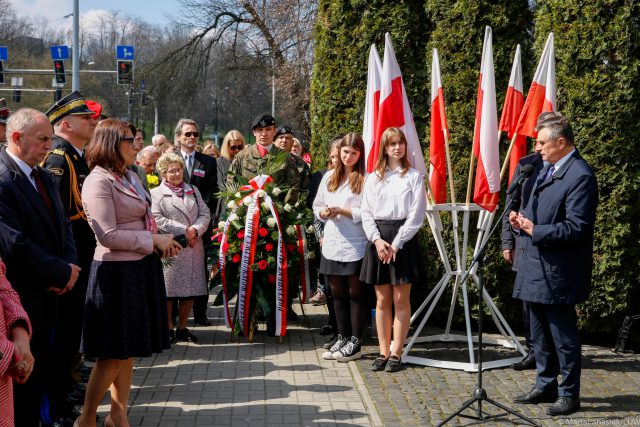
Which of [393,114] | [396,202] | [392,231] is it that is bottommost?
[392,231]

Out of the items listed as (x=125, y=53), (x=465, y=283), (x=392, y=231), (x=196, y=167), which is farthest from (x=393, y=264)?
(x=125, y=53)

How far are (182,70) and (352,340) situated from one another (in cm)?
2774

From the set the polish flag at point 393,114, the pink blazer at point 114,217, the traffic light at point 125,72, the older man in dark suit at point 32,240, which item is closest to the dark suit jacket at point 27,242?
the older man in dark suit at point 32,240

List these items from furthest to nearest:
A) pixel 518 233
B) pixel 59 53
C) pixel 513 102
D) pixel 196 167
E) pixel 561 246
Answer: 1. pixel 59 53
2. pixel 196 167
3. pixel 513 102
4. pixel 518 233
5. pixel 561 246

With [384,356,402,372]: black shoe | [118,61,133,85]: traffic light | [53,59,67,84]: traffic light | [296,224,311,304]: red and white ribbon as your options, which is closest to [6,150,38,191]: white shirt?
[384,356,402,372]: black shoe

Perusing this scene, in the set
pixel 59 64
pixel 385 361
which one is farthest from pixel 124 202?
pixel 59 64

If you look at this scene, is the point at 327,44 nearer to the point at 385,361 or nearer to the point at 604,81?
the point at 604,81

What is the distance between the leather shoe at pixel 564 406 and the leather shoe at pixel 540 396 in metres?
0.19

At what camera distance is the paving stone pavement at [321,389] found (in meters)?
5.30

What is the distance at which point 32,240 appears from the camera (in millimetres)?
4180

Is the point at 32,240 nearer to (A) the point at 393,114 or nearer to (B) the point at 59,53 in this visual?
(A) the point at 393,114

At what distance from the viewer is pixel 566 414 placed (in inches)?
211

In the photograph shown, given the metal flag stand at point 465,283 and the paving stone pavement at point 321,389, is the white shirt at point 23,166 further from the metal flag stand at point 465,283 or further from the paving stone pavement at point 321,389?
the metal flag stand at point 465,283

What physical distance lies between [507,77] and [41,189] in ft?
16.5
